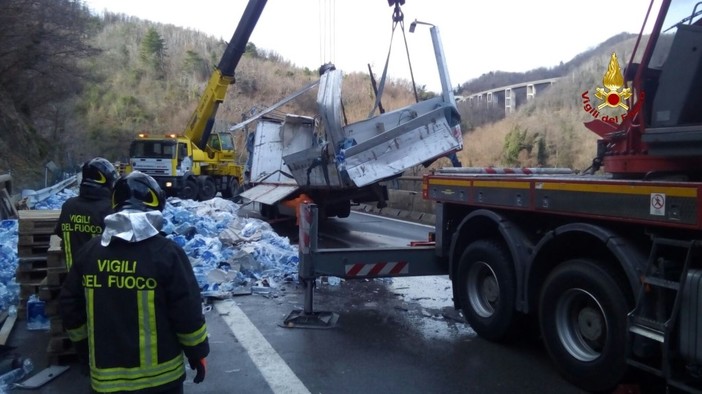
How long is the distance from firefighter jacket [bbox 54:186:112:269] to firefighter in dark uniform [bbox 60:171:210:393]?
2189 mm

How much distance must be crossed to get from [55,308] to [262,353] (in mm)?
1921

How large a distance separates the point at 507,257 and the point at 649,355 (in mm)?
1893

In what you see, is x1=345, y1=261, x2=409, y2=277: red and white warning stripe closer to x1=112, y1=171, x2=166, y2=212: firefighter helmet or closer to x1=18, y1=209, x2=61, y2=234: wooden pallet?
x1=18, y1=209, x2=61, y2=234: wooden pallet

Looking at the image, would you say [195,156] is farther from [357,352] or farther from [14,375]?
[14,375]

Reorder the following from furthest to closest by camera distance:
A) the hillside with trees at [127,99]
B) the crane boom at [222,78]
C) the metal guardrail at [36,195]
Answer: the hillside with trees at [127,99]
the crane boom at [222,78]
the metal guardrail at [36,195]

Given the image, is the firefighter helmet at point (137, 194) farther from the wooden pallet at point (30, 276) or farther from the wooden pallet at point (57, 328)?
the wooden pallet at point (30, 276)

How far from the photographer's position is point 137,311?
10.1 feet

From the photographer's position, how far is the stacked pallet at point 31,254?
23.7 feet

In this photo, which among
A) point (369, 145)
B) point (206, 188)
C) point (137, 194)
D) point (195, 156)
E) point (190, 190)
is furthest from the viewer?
point (206, 188)

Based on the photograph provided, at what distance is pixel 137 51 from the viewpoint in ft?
252

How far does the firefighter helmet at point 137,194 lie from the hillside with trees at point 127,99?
250 inches

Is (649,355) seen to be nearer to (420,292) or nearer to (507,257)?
(507,257)

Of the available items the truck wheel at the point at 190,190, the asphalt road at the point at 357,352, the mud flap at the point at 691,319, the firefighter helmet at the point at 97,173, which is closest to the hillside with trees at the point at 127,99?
the truck wheel at the point at 190,190

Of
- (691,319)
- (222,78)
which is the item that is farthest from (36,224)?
(222,78)
